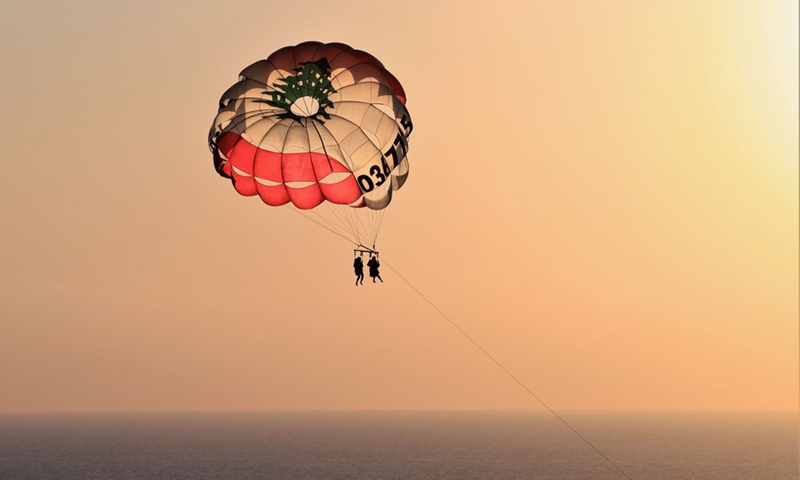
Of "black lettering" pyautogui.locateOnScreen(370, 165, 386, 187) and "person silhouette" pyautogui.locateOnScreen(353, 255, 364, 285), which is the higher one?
"black lettering" pyautogui.locateOnScreen(370, 165, 386, 187)

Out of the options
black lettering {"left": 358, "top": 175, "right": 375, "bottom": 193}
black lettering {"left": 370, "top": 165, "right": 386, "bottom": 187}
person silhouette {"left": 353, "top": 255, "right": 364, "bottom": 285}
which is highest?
black lettering {"left": 370, "top": 165, "right": 386, "bottom": 187}

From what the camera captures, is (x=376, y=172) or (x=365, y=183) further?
(x=365, y=183)

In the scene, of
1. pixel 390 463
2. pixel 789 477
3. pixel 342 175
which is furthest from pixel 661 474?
pixel 342 175

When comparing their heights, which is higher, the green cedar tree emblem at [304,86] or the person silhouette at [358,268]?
the green cedar tree emblem at [304,86]

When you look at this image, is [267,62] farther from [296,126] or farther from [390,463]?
[390,463]

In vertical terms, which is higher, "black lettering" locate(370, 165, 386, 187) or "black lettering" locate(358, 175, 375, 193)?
"black lettering" locate(370, 165, 386, 187)

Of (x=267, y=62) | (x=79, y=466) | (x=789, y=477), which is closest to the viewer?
(x=267, y=62)

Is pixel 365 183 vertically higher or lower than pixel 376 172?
lower

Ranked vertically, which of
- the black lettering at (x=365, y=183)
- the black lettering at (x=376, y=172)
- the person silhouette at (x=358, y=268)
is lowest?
the person silhouette at (x=358, y=268)
